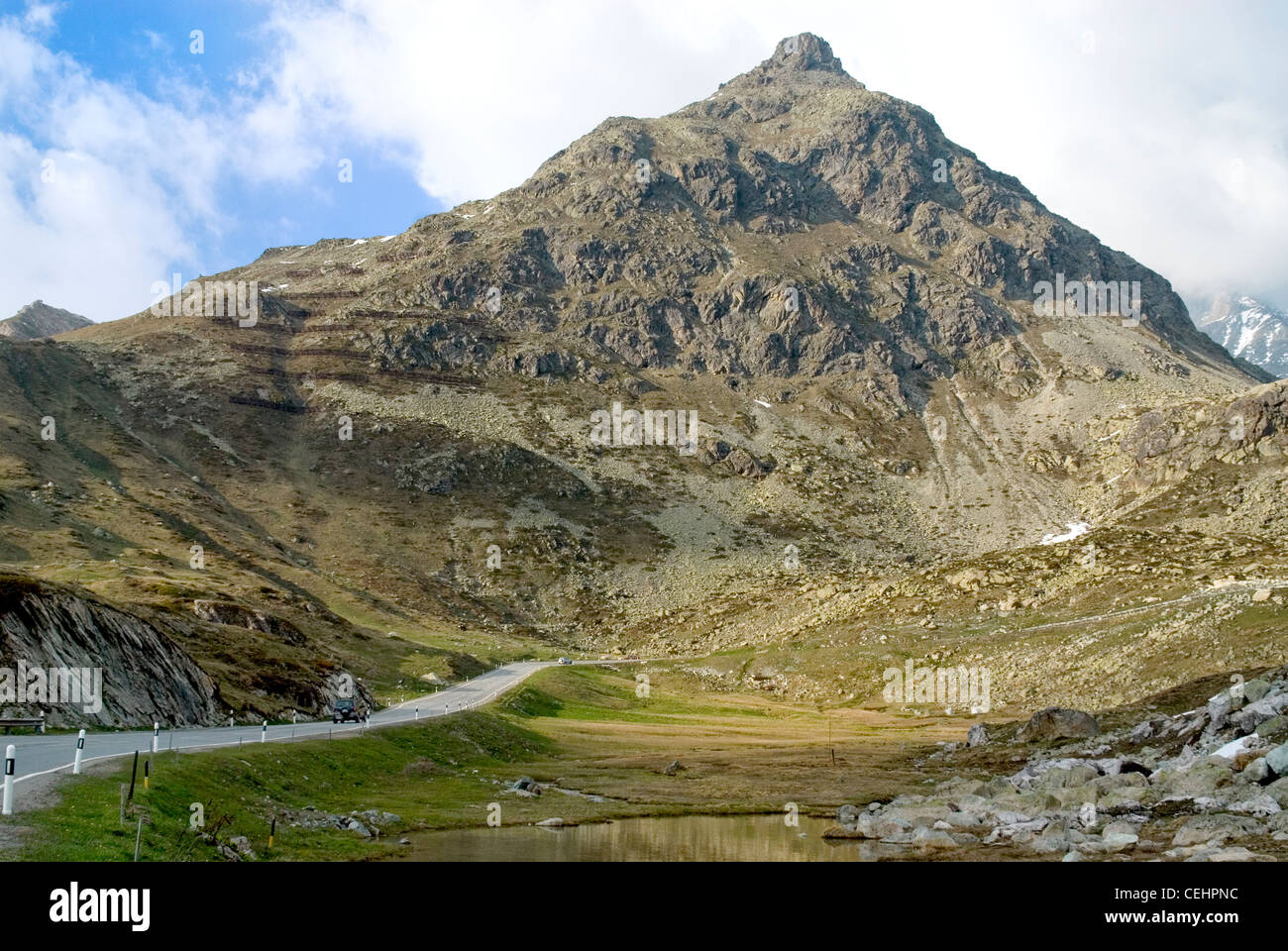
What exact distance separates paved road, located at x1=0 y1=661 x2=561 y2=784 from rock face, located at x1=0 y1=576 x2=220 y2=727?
2015 millimetres

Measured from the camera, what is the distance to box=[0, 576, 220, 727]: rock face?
40.8 metres

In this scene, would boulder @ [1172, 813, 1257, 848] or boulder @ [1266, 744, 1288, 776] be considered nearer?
boulder @ [1172, 813, 1257, 848]

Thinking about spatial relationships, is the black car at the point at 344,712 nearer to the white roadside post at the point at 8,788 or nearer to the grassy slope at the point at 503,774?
the grassy slope at the point at 503,774

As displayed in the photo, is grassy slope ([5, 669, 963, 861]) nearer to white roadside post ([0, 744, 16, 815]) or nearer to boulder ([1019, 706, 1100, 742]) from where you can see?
white roadside post ([0, 744, 16, 815])

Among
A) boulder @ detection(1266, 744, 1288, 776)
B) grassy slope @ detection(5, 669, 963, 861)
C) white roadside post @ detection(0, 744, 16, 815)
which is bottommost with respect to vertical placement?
grassy slope @ detection(5, 669, 963, 861)

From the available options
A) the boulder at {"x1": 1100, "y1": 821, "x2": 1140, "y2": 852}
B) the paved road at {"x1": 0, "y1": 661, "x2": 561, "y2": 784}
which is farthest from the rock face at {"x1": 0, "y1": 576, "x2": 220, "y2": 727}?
the boulder at {"x1": 1100, "y1": 821, "x2": 1140, "y2": 852}

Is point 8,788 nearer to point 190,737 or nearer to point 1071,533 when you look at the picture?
point 190,737

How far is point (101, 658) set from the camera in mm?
45562

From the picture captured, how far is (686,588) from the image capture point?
586 feet

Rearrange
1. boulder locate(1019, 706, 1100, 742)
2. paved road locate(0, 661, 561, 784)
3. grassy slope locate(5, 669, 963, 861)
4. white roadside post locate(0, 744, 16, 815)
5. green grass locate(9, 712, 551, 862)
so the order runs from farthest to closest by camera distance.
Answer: boulder locate(1019, 706, 1100, 742), paved road locate(0, 661, 561, 784), grassy slope locate(5, 669, 963, 861), green grass locate(9, 712, 551, 862), white roadside post locate(0, 744, 16, 815)

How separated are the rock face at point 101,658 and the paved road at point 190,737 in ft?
6.61
